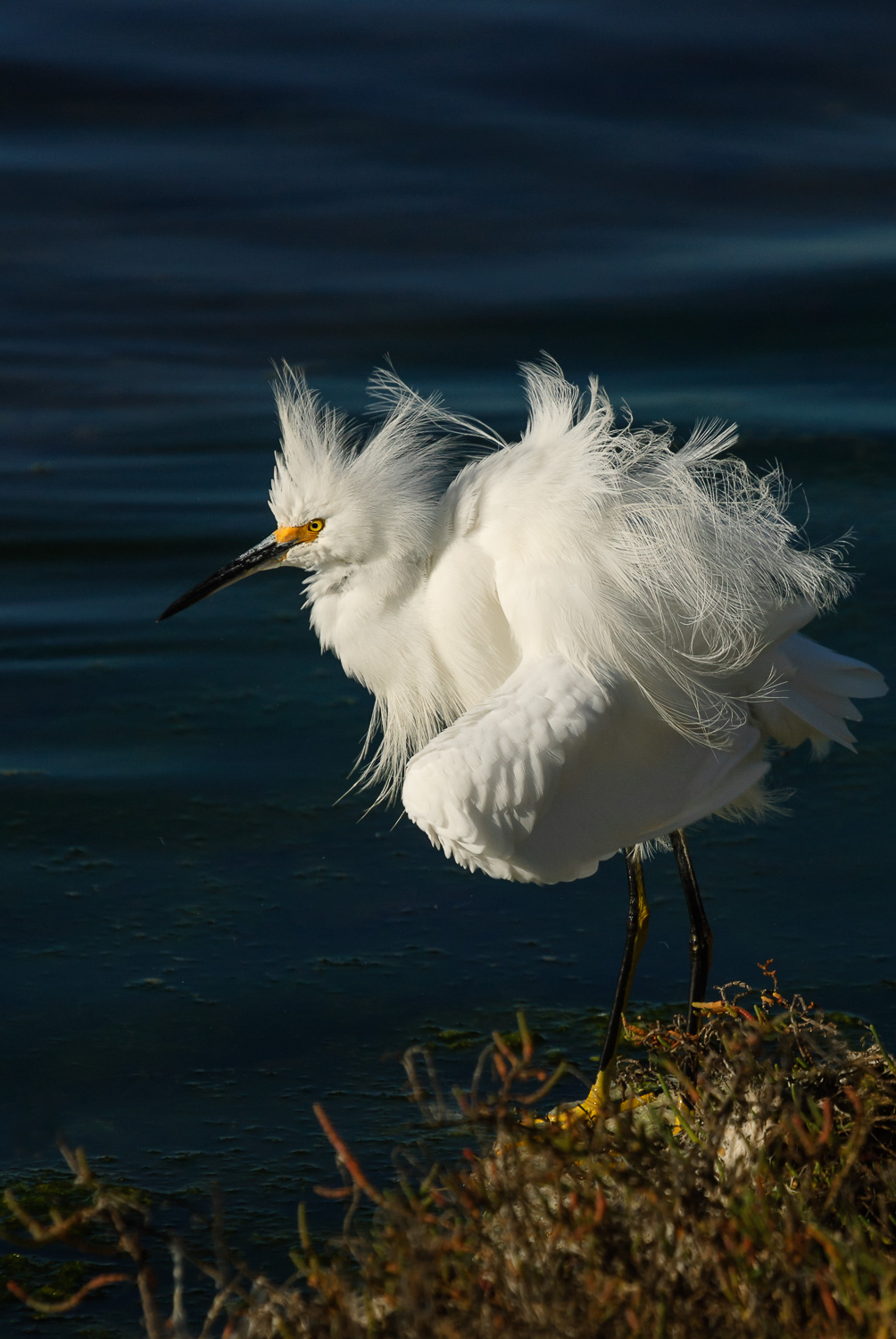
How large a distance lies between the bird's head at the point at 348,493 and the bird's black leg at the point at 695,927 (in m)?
0.74

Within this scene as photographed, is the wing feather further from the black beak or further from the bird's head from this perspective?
the black beak

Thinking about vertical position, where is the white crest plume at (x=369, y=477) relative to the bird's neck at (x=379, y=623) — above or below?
above

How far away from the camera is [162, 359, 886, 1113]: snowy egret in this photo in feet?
7.91

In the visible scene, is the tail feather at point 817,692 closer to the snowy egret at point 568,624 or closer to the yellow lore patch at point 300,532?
the snowy egret at point 568,624

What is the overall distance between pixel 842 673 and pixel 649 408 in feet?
10.1

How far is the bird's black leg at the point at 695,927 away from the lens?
9.16 ft

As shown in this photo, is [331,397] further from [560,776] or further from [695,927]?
[560,776]

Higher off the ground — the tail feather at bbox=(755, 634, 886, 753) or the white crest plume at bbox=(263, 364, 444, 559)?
the white crest plume at bbox=(263, 364, 444, 559)

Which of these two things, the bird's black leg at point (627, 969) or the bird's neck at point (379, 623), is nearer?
the bird's black leg at point (627, 969)

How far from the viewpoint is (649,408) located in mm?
5656

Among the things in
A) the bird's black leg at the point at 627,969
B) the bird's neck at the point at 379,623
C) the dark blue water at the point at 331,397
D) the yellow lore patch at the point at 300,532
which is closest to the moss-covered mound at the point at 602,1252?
the bird's black leg at the point at 627,969

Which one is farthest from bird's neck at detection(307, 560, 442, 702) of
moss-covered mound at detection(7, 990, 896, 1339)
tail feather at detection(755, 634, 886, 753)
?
moss-covered mound at detection(7, 990, 896, 1339)

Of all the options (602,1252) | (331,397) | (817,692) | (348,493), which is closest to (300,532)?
(348,493)

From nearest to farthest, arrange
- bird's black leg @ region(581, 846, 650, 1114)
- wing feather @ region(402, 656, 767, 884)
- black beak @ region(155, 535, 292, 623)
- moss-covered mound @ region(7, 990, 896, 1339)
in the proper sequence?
1. moss-covered mound @ region(7, 990, 896, 1339)
2. wing feather @ region(402, 656, 767, 884)
3. bird's black leg @ region(581, 846, 650, 1114)
4. black beak @ region(155, 535, 292, 623)
